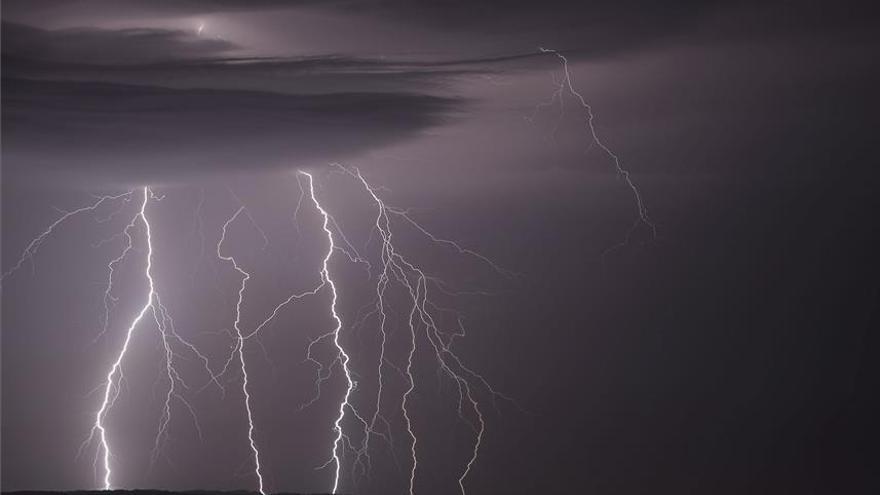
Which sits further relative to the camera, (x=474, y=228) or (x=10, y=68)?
(x=474, y=228)

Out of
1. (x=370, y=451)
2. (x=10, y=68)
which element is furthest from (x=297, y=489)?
(x=10, y=68)

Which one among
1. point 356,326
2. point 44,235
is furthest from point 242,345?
point 44,235

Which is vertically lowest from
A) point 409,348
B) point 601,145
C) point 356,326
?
point 409,348

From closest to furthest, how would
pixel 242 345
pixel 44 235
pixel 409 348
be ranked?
pixel 409 348
pixel 242 345
pixel 44 235

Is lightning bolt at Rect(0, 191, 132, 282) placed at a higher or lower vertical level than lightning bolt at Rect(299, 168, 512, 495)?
higher

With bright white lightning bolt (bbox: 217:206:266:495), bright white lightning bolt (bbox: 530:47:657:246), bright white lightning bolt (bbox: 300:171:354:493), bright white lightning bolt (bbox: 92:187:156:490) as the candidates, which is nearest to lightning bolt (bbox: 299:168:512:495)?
bright white lightning bolt (bbox: 300:171:354:493)

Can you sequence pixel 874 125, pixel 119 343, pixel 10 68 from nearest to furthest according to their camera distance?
pixel 10 68
pixel 874 125
pixel 119 343

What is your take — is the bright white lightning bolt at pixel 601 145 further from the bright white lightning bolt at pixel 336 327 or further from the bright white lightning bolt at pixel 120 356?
the bright white lightning bolt at pixel 120 356

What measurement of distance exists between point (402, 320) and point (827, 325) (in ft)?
9.78

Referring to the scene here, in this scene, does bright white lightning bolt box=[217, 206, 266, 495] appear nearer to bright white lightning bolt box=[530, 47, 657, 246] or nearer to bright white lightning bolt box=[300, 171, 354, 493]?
bright white lightning bolt box=[300, 171, 354, 493]

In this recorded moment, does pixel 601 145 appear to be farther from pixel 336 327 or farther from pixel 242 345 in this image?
pixel 242 345

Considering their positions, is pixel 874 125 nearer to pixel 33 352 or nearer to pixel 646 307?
pixel 646 307

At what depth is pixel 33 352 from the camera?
28.0ft

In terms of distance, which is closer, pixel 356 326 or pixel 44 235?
pixel 356 326
